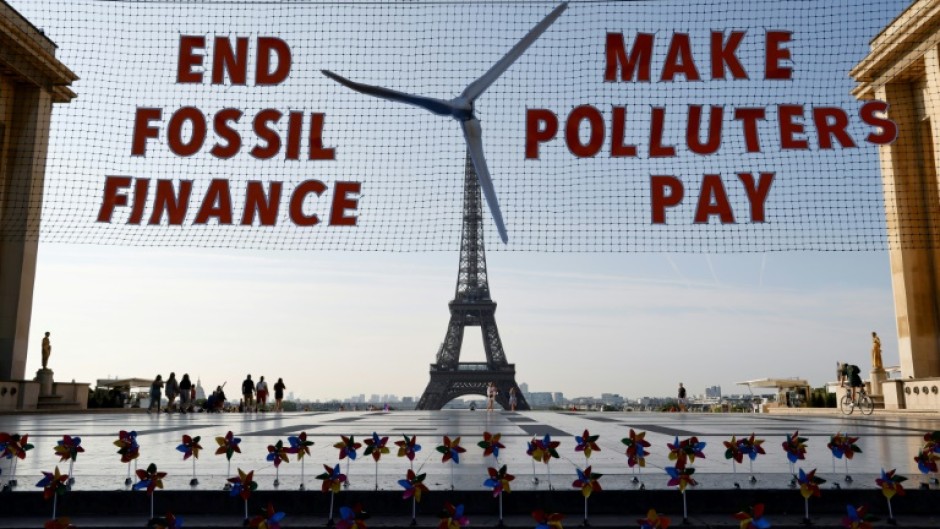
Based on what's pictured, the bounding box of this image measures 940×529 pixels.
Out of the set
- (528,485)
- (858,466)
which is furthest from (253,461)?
(858,466)

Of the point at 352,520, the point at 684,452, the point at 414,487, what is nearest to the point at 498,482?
the point at 414,487

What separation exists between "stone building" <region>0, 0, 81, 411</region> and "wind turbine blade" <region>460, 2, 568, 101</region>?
835 inches

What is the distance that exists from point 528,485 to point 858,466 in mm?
3738

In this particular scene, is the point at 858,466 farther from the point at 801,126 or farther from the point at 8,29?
the point at 8,29

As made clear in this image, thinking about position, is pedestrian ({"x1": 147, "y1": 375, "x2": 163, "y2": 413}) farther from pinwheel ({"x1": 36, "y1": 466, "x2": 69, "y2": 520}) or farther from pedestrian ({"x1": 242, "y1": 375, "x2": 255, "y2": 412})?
pinwheel ({"x1": 36, "y1": 466, "x2": 69, "y2": 520})

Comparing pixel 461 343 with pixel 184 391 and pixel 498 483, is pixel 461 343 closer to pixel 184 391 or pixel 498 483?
pixel 184 391

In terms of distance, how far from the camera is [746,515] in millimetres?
4594

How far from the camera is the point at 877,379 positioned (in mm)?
30531

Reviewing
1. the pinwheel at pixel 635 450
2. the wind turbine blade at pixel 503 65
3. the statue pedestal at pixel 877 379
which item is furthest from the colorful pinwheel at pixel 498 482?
the statue pedestal at pixel 877 379

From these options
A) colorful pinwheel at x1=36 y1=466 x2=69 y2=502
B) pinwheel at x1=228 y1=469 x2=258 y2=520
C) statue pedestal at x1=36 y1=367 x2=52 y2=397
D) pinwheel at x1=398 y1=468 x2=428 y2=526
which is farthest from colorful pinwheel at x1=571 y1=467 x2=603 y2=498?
statue pedestal at x1=36 y1=367 x2=52 y2=397

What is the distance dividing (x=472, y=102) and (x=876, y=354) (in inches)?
935

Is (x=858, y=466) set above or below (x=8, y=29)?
below

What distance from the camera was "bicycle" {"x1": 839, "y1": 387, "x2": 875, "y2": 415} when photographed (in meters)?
25.1

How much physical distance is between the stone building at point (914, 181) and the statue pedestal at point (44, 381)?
34.4m
